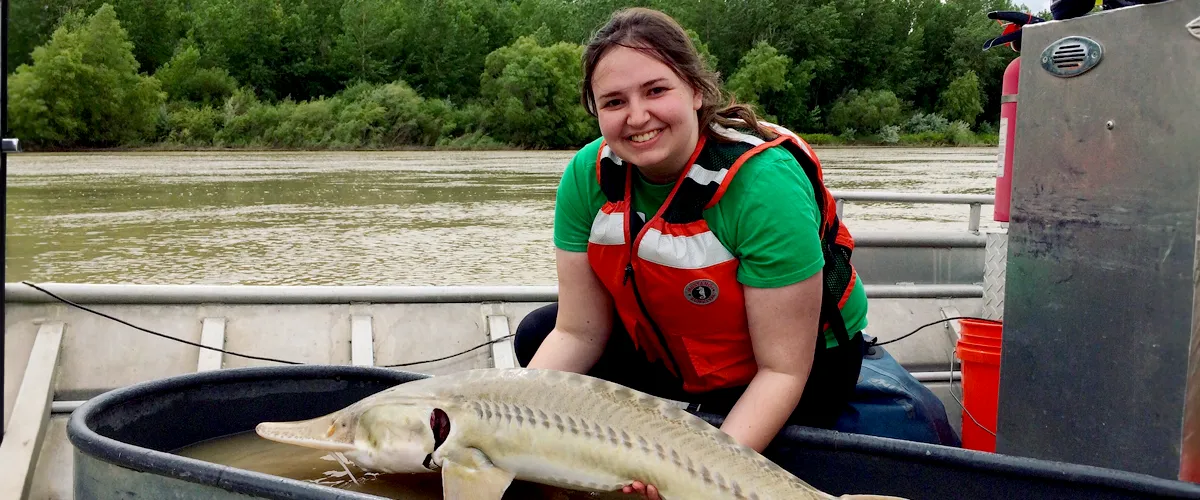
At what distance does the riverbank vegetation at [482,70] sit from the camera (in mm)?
42969

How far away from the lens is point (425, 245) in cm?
1410

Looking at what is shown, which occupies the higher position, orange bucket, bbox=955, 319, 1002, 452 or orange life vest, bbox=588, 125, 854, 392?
orange life vest, bbox=588, 125, 854, 392

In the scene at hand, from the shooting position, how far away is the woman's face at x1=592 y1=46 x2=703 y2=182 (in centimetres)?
206

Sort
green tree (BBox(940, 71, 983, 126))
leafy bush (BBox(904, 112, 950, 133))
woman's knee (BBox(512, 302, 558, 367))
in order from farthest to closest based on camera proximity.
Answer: green tree (BBox(940, 71, 983, 126)) < leafy bush (BBox(904, 112, 950, 133)) < woman's knee (BBox(512, 302, 558, 367))

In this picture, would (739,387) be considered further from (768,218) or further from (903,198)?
(903,198)

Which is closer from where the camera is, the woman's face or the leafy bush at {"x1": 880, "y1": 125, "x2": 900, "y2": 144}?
the woman's face

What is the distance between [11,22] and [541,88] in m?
44.8

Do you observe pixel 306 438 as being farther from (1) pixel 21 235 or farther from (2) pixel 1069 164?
(1) pixel 21 235

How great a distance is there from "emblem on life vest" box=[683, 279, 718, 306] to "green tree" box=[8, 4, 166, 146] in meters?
2.16

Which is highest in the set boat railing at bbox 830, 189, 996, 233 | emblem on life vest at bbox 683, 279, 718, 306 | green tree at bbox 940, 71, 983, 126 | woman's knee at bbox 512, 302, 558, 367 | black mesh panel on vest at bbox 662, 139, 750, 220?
green tree at bbox 940, 71, 983, 126

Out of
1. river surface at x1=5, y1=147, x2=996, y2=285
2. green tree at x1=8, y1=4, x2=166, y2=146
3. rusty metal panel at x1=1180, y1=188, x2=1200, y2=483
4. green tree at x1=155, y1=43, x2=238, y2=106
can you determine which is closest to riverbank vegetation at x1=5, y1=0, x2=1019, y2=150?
green tree at x1=155, y1=43, x2=238, y2=106

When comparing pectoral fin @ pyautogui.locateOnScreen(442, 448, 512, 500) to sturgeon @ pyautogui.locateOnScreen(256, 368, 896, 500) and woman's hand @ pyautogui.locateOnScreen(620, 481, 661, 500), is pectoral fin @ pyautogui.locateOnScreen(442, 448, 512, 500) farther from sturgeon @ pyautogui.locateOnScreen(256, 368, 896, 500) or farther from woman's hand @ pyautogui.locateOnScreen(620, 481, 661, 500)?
woman's hand @ pyautogui.locateOnScreen(620, 481, 661, 500)

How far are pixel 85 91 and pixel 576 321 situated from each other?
12.8 meters

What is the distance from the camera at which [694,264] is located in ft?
6.88
